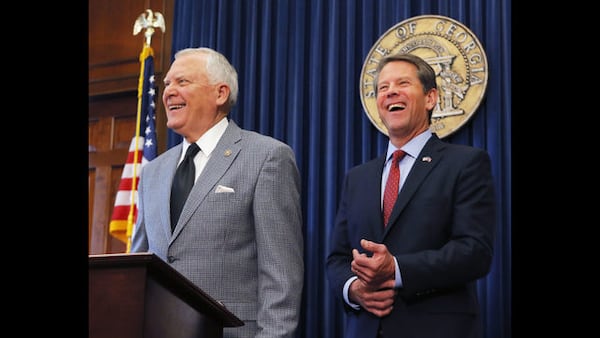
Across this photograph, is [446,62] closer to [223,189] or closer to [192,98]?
[192,98]

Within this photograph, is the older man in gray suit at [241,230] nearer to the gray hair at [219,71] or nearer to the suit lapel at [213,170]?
the suit lapel at [213,170]

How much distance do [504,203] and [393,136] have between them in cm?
109

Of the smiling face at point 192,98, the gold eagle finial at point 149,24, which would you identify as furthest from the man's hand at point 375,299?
the gold eagle finial at point 149,24

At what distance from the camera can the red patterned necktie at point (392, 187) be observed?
273 centimetres

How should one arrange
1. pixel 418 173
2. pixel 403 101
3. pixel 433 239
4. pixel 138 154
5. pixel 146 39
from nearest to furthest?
pixel 433 239 → pixel 418 173 → pixel 403 101 → pixel 138 154 → pixel 146 39

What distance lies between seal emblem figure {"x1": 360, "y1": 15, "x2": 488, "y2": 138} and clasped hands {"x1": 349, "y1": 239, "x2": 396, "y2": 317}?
5.18 feet

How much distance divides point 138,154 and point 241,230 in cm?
252

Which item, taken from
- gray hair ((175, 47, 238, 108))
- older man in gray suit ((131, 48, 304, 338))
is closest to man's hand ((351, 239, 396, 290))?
older man in gray suit ((131, 48, 304, 338))

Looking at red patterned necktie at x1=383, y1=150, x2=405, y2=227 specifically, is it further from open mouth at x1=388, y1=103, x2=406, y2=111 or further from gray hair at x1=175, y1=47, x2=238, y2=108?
gray hair at x1=175, y1=47, x2=238, y2=108

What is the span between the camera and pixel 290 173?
8.19ft

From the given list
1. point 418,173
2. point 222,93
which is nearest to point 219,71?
point 222,93

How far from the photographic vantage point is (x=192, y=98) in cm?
276
